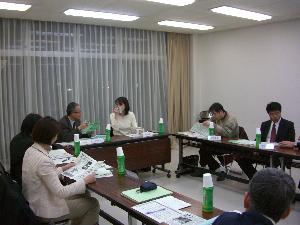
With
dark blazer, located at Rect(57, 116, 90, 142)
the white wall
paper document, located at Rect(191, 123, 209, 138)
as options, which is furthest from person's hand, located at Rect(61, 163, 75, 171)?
the white wall

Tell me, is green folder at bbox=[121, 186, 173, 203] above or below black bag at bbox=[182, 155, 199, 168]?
above

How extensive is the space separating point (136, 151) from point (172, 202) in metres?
2.62

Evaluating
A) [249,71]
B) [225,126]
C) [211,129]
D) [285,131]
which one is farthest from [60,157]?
[249,71]

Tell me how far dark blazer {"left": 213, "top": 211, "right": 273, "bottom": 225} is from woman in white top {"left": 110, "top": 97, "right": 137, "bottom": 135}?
12.3 feet

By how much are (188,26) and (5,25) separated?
10.6 ft

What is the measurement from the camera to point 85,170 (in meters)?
2.64

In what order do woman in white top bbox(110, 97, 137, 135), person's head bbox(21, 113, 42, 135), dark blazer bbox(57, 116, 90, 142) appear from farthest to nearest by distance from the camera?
woman in white top bbox(110, 97, 137, 135), dark blazer bbox(57, 116, 90, 142), person's head bbox(21, 113, 42, 135)

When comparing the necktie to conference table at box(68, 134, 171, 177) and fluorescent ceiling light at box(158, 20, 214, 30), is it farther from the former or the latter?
fluorescent ceiling light at box(158, 20, 214, 30)

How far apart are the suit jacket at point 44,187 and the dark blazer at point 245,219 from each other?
1.21 meters

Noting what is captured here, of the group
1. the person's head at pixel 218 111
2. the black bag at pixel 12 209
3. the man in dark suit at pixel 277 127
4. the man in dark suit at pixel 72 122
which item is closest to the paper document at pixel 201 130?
the person's head at pixel 218 111

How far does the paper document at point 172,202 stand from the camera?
1.87 meters

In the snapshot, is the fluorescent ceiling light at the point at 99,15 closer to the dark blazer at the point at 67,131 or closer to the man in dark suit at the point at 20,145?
the dark blazer at the point at 67,131

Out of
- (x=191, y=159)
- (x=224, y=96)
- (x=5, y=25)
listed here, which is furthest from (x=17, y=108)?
(x=224, y=96)

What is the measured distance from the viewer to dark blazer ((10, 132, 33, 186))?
2775mm
